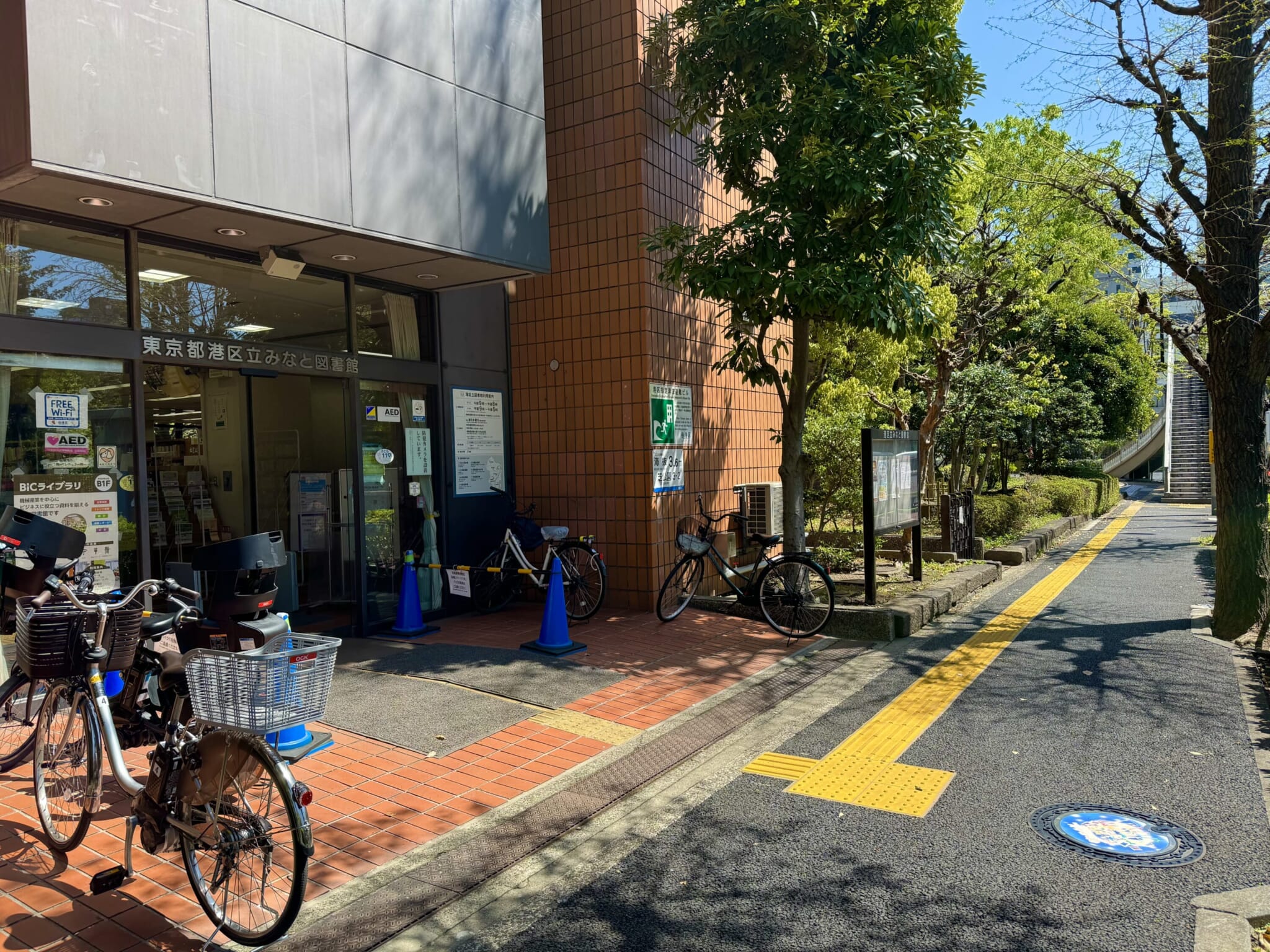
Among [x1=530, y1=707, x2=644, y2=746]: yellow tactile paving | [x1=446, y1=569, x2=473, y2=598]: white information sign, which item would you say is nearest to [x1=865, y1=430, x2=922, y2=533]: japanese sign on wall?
[x1=446, y1=569, x2=473, y2=598]: white information sign

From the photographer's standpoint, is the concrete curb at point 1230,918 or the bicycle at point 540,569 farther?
the bicycle at point 540,569

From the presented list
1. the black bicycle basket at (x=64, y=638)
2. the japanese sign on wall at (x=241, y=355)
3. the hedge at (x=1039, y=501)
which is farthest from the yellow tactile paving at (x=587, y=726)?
the hedge at (x=1039, y=501)

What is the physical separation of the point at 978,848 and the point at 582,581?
17.4ft

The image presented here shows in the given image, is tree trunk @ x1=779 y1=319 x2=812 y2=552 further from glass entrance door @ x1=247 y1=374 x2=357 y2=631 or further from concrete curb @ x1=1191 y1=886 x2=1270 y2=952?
concrete curb @ x1=1191 y1=886 x2=1270 y2=952

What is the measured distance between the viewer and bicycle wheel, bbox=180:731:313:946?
2.93 metres

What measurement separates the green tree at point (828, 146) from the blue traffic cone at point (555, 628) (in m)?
3.06

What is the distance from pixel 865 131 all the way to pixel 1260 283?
4306 millimetres

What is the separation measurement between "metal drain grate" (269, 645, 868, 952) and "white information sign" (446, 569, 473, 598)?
10.1 ft

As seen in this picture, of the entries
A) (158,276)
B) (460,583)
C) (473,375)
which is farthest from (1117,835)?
(473,375)

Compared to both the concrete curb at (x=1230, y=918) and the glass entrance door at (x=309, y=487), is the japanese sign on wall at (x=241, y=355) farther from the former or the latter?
the concrete curb at (x=1230, y=918)

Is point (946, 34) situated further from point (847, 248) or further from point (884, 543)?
point (884, 543)

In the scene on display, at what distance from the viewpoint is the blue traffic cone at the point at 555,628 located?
747 centimetres

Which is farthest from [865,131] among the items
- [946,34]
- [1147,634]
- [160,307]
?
[160,307]

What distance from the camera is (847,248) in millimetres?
8031
